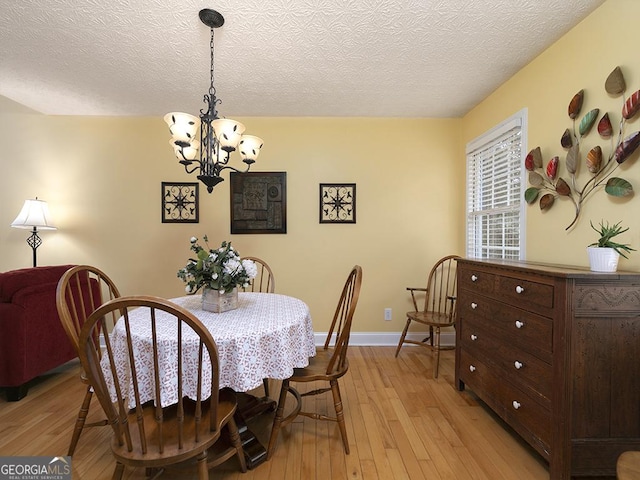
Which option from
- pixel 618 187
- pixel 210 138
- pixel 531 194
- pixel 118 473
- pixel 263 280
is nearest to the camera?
pixel 118 473

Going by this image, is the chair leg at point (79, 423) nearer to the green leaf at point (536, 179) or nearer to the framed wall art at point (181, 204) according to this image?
the framed wall art at point (181, 204)

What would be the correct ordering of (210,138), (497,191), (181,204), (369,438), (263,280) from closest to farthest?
1. (369,438)
2. (210,138)
3. (497,191)
4. (263,280)
5. (181,204)

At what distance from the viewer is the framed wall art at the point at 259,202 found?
124 inches

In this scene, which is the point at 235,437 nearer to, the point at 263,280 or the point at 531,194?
the point at 263,280

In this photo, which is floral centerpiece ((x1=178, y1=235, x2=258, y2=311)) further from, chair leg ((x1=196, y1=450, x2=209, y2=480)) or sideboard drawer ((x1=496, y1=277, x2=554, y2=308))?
sideboard drawer ((x1=496, y1=277, x2=554, y2=308))

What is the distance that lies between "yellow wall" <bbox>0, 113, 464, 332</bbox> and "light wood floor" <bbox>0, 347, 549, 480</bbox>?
43.8 inches

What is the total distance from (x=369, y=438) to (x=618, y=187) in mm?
1931

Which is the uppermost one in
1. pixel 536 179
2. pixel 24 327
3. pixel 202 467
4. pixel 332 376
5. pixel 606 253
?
pixel 536 179

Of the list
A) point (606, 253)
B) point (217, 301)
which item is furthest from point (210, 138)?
point (606, 253)

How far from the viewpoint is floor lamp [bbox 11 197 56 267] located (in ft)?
9.07

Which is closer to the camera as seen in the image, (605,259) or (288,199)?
(605,259)

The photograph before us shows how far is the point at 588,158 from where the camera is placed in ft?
5.49

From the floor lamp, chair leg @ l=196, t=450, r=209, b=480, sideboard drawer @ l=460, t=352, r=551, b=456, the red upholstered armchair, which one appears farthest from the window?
the floor lamp

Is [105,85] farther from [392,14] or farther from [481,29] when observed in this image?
[481,29]
